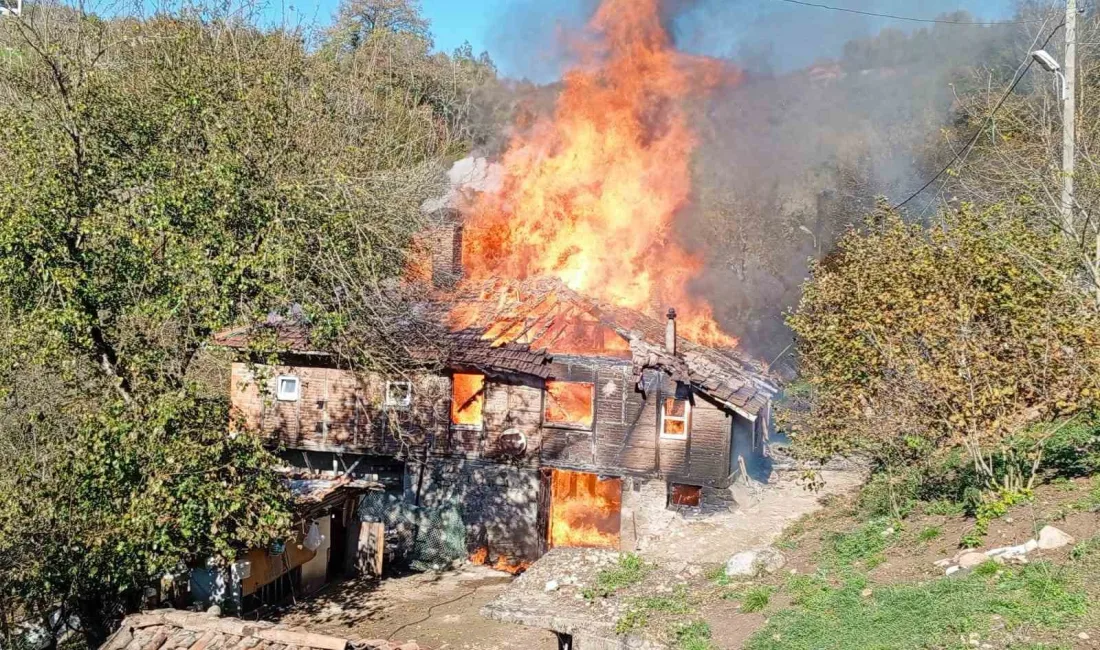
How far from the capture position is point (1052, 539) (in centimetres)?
1046

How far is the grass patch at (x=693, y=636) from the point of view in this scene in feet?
35.0

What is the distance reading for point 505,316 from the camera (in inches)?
988

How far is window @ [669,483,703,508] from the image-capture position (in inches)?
889

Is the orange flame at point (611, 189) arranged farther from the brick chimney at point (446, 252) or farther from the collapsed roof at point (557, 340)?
the collapsed roof at point (557, 340)

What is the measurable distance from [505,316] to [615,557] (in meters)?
12.2

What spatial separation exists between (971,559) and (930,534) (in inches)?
69.6

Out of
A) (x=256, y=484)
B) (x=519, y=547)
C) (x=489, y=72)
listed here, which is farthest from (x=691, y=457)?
(x=489, y=72)

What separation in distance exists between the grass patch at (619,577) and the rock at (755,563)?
1425 mm

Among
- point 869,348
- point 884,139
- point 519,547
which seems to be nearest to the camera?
point 869,348

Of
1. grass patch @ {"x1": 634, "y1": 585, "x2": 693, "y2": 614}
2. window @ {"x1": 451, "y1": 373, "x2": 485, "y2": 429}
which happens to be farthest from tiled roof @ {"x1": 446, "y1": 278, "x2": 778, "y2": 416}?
grass patch @ {"x1": 634, "y1": 585, "x2": 693, "y2": 614}

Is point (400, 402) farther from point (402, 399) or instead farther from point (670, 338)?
point (670, 338)

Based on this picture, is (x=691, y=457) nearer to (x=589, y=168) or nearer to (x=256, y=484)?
(x=256, y=484)

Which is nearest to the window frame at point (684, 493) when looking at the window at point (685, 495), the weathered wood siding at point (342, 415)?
the window at point (685, 495)

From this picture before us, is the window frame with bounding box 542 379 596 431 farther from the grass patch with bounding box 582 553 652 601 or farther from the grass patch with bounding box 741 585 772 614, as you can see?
the grass patch with bounding box 741 585 772 614
